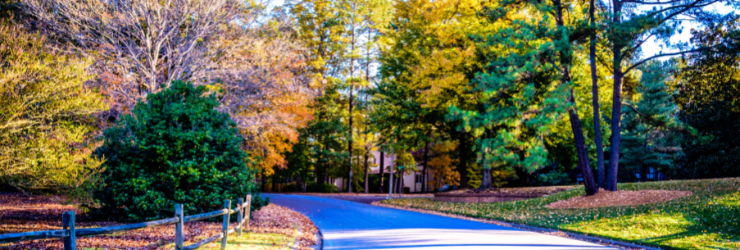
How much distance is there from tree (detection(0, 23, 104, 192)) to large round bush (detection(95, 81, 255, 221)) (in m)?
1.04

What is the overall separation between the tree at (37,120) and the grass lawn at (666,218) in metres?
13.1

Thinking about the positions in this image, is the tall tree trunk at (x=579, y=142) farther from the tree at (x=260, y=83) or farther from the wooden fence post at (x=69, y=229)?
the wooden fence post at (x=69, y=229)

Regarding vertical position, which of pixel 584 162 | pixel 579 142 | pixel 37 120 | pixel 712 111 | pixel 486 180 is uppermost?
pixel 712 111

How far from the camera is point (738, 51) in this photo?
55.7 ft

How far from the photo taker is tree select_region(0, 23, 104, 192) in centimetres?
1033

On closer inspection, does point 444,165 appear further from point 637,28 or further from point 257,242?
point 257,242

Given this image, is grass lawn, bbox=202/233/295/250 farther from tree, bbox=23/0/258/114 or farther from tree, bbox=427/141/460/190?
tree, bbox=427/141/460/190

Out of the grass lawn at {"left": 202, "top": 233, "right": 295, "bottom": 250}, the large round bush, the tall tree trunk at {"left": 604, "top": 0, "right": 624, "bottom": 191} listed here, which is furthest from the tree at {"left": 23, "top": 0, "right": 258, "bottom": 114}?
the tall tree trunk at {"left": 604, "top": 0, "right": 624, "bottom": 191}

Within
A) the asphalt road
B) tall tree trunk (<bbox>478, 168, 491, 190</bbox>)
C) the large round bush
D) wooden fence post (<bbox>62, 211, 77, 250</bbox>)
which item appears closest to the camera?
wooden fence post (<bbox>62, 211, 77, 250</bbox>)

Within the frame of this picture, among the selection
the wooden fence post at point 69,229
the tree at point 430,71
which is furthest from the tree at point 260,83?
the wooden fence post at point 69,229

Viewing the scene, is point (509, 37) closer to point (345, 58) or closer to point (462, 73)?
point (462, 73)

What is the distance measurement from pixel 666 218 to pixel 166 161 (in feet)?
44.8

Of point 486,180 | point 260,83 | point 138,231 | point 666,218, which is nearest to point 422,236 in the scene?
point 138,231

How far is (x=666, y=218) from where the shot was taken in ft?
45.8
